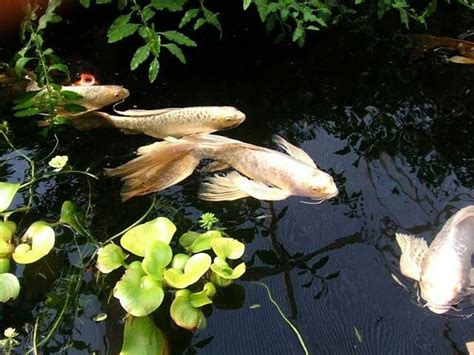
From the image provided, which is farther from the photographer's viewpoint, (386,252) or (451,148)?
(451,148)

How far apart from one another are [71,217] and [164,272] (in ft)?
1.23

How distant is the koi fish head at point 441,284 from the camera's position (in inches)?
57.7

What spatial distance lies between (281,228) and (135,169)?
524 mm

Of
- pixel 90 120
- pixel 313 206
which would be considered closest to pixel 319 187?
pixel 313 206

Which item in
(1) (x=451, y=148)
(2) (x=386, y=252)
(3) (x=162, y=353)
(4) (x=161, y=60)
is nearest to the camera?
(3) (x=162, y=353)

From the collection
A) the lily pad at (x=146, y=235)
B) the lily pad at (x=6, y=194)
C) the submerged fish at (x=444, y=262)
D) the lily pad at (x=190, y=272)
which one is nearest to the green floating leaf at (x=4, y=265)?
the lily pad at (x=6, y=194)

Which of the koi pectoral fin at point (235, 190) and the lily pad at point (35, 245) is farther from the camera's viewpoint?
the koi pectoral fin at point (235, 190)

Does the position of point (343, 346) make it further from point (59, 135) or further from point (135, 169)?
point (59, 135)

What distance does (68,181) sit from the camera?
1.93 meters

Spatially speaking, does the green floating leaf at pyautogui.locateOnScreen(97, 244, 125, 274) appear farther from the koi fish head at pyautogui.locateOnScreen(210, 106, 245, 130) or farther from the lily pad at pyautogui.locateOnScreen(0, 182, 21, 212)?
the koi fish head at pyautogui.locateOnScreen(210, 106, 245, 130)

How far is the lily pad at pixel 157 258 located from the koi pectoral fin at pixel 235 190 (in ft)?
1.04

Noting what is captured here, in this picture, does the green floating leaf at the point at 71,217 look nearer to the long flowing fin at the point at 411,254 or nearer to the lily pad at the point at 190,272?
the lily pad at the point at 190,272

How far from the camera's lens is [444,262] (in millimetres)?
1520

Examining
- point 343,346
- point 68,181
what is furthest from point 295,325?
point 68,181
